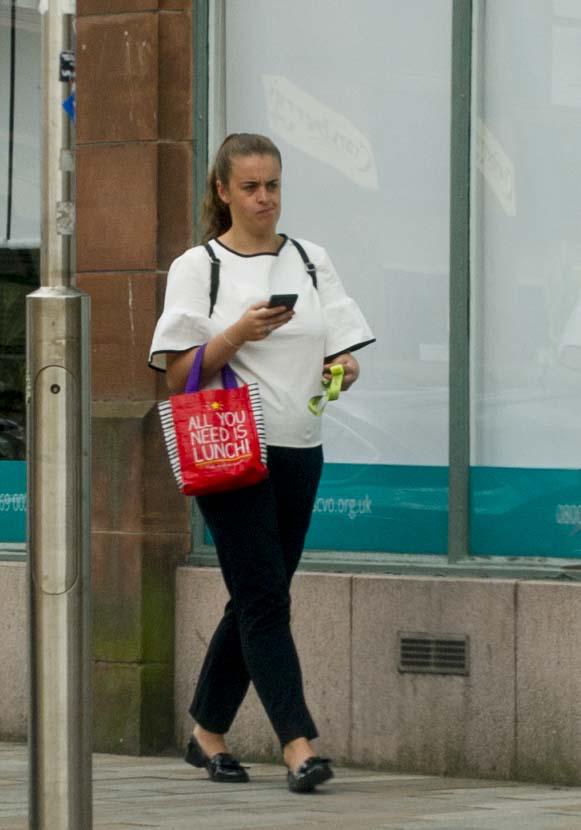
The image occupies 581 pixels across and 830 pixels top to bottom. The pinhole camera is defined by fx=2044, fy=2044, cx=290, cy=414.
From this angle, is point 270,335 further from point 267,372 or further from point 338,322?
point 338,322

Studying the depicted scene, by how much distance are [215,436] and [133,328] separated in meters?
1.68

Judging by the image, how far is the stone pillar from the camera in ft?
25.7

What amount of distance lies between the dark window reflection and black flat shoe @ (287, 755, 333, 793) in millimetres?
2646

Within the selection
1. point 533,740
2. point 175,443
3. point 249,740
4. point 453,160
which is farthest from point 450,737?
point 453,160

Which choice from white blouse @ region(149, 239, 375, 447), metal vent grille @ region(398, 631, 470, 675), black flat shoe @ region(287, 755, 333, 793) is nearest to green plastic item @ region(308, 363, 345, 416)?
white blouse @ region(149, 239, 375, 447)

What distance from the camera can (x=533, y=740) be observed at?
7.02m

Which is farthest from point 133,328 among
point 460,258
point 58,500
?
point 58,500

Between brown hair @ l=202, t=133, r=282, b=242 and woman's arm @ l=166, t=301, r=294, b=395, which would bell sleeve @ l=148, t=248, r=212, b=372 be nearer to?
woman's arm @ l=166, t=301, r=294, b=395

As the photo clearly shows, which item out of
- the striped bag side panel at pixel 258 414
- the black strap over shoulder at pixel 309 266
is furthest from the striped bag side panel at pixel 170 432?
the black strap over shoulder at pixel 309 266

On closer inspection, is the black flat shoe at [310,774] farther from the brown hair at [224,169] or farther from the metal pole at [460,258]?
the brown hair at [224,169]

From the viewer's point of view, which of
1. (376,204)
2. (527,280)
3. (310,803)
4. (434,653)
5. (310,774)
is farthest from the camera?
(376,204)

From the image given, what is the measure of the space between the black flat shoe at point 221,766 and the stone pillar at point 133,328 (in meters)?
1.04

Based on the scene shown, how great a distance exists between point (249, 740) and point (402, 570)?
89 cm

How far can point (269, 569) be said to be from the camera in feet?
21.1
